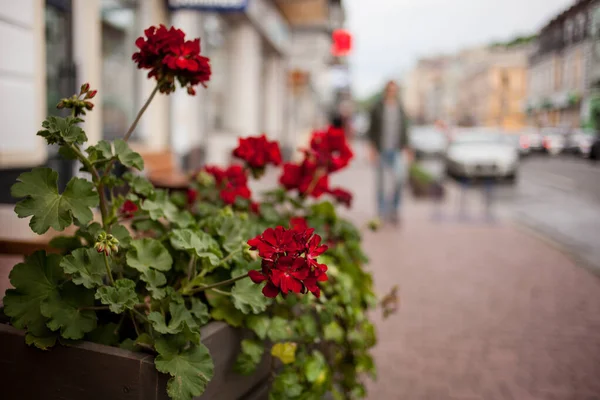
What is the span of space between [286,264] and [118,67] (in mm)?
7565

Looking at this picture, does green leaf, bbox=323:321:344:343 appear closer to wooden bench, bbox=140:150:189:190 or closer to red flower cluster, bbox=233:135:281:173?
red flower cluster, bbox=233:135:281:173

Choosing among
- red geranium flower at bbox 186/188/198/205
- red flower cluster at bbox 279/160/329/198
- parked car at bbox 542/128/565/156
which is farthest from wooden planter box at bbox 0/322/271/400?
parked car at bbox 542/128/565/156

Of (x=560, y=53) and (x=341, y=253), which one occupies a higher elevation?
(x=560, y=53)

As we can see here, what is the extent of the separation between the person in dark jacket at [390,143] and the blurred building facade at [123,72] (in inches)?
98.4

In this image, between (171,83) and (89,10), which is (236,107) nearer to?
(89,10)

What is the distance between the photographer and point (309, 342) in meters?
2.19

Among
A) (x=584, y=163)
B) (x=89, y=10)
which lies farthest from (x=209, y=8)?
(x=584, y=163)

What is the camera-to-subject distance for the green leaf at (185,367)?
57.3 inches

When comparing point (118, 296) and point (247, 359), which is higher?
point (118, 296)

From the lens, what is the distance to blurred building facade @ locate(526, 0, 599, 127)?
603 inches

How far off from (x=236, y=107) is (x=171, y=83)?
13.5 meters

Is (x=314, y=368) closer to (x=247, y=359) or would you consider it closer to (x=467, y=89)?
(x=247, y=359)

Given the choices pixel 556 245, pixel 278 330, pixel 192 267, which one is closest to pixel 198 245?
pixel 192 267

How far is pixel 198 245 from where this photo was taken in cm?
173
